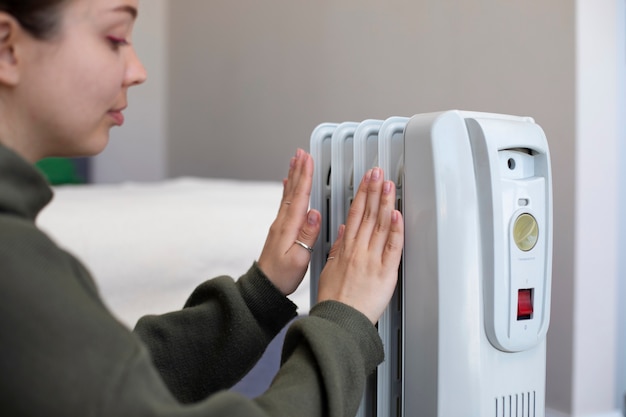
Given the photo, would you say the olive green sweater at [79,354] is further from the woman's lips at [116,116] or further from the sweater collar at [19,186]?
the woman's lips at [116,116]

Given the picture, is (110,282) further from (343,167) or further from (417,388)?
(417,388)

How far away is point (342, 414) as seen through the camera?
80 cm

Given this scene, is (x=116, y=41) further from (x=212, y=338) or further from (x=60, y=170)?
(x=60, y=170)

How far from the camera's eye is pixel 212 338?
1.07 metres

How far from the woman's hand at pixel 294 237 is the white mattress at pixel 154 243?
0.63m

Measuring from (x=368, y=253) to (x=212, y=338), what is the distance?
0.27 metres

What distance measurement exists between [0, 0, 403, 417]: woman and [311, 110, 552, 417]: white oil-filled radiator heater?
6 cm

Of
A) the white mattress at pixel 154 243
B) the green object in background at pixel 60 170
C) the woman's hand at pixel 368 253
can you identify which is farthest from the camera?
the green object in background at pixel 60 170

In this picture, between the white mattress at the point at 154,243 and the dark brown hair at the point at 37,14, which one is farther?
the white mattress at the point at 154,243

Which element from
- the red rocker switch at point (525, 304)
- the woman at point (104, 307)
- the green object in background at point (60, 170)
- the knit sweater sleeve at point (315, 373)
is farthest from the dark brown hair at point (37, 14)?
the green object in background at point (60, 170)

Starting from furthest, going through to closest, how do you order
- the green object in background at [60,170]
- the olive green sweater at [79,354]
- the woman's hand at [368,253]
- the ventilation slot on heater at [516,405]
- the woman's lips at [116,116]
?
1. the green object in background at [60,170]
2. the ventilation slot on heater at [516,405]
3. the woman's hand at [368,253]
4. the woman's lips at [116,116]
5. the olive green sweater at [79,354]

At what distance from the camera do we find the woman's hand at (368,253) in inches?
38.1

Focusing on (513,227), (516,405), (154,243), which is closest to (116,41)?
(513,227)

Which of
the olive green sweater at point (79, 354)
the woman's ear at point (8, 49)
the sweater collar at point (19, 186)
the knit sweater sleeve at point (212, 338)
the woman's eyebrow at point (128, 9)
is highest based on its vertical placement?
the woman's eyebrow at point (128, 9)
